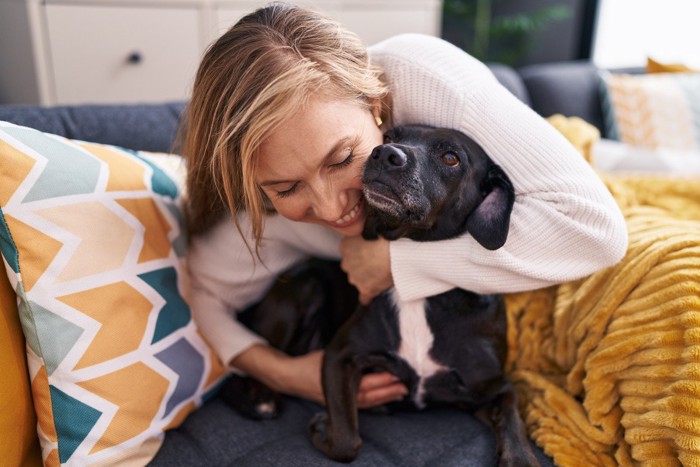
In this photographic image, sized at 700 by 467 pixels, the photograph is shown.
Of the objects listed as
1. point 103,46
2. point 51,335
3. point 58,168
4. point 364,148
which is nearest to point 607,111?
point 364,148

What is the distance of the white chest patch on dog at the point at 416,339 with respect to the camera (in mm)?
1424

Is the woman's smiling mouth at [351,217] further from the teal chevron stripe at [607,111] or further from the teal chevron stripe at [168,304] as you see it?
the teal chevron stripe at [607,111]

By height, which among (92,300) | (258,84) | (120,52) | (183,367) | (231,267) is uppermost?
(258,84)

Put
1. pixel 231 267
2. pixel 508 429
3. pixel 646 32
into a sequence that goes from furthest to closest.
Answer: pixel 646 32 < pixel 231 267 < pixel 508 429

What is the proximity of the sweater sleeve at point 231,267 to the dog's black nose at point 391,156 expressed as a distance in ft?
1.45

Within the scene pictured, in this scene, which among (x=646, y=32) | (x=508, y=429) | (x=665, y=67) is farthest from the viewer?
(x=646, y=32)

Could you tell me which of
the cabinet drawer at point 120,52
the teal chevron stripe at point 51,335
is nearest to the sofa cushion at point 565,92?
the cabinet drawer at point 120,52

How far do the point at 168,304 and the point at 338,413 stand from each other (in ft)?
1.53

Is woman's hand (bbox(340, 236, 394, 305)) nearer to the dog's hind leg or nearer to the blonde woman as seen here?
the blonde woman

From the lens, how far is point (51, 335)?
1154 millimetres

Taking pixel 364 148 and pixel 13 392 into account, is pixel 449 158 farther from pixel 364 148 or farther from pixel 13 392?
pixel 13 392

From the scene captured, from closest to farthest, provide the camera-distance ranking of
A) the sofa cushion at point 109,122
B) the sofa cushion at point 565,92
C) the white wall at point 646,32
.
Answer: the sofa cushion at point 109,122, the sofa cushion at point 565,92, the white wall at point 646,32

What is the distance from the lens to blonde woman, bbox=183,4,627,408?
1.22 m

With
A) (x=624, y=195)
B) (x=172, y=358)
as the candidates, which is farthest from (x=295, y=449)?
(x=624, y=195)
